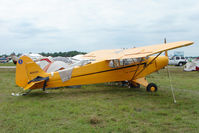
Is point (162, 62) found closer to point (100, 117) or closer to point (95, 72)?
point (95, 72)

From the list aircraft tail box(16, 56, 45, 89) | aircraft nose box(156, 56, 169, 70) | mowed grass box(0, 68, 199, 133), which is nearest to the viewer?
mowed grass box(0, 68, 199, 133)

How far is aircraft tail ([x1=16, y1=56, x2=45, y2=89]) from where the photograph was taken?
7.57 m

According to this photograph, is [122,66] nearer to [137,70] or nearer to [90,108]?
[137,70]

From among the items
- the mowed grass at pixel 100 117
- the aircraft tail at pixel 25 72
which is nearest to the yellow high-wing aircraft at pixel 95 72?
the aircraft tail at pixel 25 72

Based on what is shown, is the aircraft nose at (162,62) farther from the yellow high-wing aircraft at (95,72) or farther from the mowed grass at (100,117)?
the mowed grass at (100,117)

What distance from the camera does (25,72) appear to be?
7609mm

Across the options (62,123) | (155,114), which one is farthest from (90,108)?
(155,114)

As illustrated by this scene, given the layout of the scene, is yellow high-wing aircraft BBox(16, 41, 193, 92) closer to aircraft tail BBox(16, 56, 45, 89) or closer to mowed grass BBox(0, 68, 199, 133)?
aircraft tail BBox(16, 56, 45, 89)

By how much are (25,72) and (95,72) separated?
9.69 feet

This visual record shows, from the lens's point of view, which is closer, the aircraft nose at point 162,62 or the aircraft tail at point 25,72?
the aircraft tail at point 25,72

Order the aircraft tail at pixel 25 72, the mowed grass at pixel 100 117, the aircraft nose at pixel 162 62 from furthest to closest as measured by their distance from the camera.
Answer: the aircraft nose at pixel 162 62 < the aircraft tail at pixel 25 72 < the mowed grass at pixel 100 117

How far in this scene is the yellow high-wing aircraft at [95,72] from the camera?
300 inches

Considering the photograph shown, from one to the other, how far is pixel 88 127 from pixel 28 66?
466 centimetres

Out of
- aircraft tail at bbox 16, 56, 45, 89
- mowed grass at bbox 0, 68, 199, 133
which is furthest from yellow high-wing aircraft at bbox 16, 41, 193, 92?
mowed grass at bbox 0, 68, 199, 133
